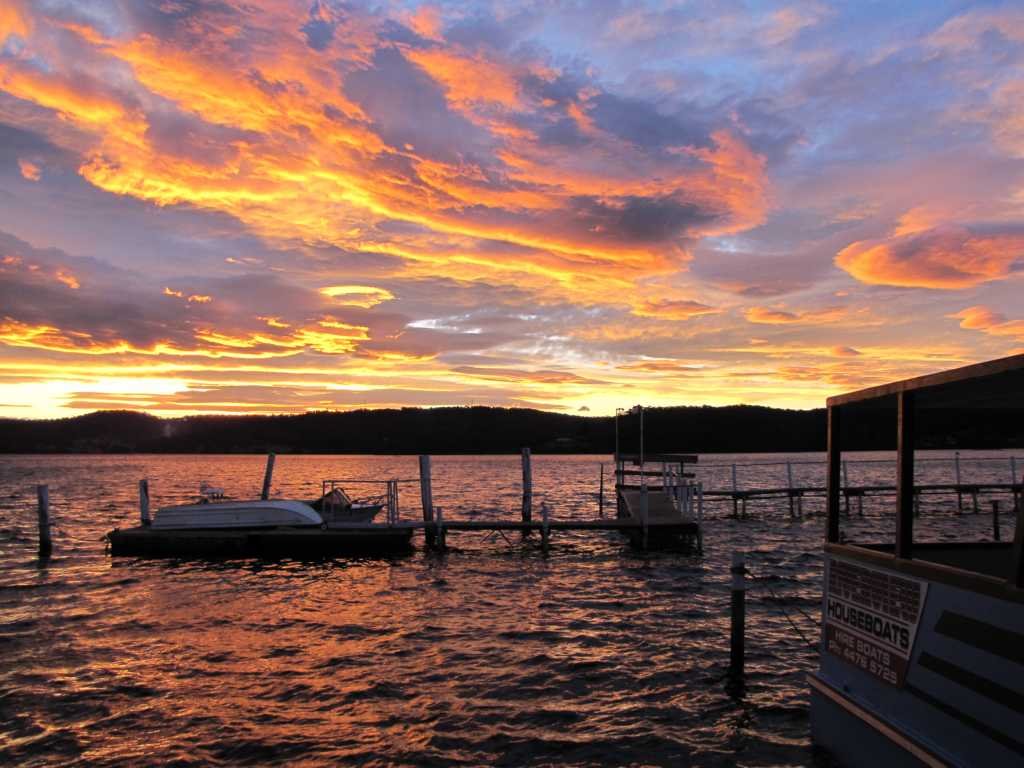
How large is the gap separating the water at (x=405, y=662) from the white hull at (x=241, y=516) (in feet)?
6.68

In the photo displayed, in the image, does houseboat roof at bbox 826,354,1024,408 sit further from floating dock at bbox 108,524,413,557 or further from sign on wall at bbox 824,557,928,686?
floating dock at bbox 108,524,413,557

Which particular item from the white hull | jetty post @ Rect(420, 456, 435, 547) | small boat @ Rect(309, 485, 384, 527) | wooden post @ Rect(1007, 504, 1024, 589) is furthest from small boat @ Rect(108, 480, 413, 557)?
wooden post @ Rect(1007, 504, 1024, 589)

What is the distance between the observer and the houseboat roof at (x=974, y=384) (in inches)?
202

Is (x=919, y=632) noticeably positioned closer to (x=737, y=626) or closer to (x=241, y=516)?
(x=737, y=626)

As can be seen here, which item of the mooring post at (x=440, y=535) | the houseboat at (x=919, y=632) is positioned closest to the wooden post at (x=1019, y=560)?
the houseboat at (x=919, y=632)

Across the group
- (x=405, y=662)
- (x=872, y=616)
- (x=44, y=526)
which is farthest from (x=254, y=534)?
(x=872, y=616)

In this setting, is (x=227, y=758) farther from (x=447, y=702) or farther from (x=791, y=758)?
(x=791, y=758)

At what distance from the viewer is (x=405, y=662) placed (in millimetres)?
11828

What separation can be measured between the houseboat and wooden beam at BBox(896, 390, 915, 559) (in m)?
0.01

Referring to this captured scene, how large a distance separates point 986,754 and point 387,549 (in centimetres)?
2082

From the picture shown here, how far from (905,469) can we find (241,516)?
2267 centimetres

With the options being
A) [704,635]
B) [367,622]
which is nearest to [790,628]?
[704,635]

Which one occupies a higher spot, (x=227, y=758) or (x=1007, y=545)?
(x=1007, y=545)

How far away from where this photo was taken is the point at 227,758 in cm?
818
